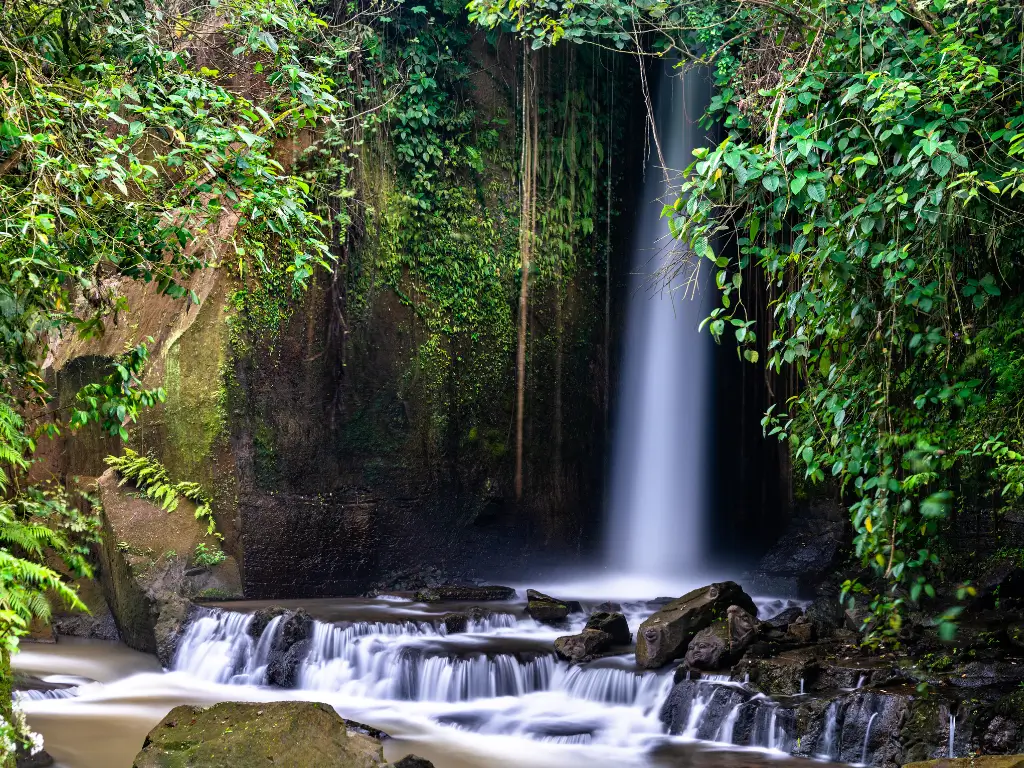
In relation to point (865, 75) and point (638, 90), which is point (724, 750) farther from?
point (638, 90)

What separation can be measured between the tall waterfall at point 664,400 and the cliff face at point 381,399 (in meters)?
0.43

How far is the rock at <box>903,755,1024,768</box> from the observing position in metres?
4.88

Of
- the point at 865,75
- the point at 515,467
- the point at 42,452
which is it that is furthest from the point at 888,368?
the point at 42,452

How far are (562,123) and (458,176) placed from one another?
167cm

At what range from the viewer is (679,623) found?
791 cm

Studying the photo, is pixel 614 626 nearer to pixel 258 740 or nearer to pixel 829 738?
pixel 829 738

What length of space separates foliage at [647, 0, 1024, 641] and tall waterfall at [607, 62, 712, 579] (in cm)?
767

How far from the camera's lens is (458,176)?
39.1 ft

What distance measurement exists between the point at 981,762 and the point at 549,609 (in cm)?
480

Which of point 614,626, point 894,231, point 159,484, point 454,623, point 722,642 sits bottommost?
point 454,623

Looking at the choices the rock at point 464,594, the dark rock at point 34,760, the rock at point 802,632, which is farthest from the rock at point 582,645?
the dark rock at point 34,760

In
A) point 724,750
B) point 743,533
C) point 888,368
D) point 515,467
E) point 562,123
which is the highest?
point 562,123

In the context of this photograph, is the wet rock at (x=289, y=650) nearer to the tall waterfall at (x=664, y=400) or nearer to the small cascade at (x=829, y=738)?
the small cascade at (x=829, y=738)

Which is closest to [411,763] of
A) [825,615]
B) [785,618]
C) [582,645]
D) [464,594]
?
[582,645]
